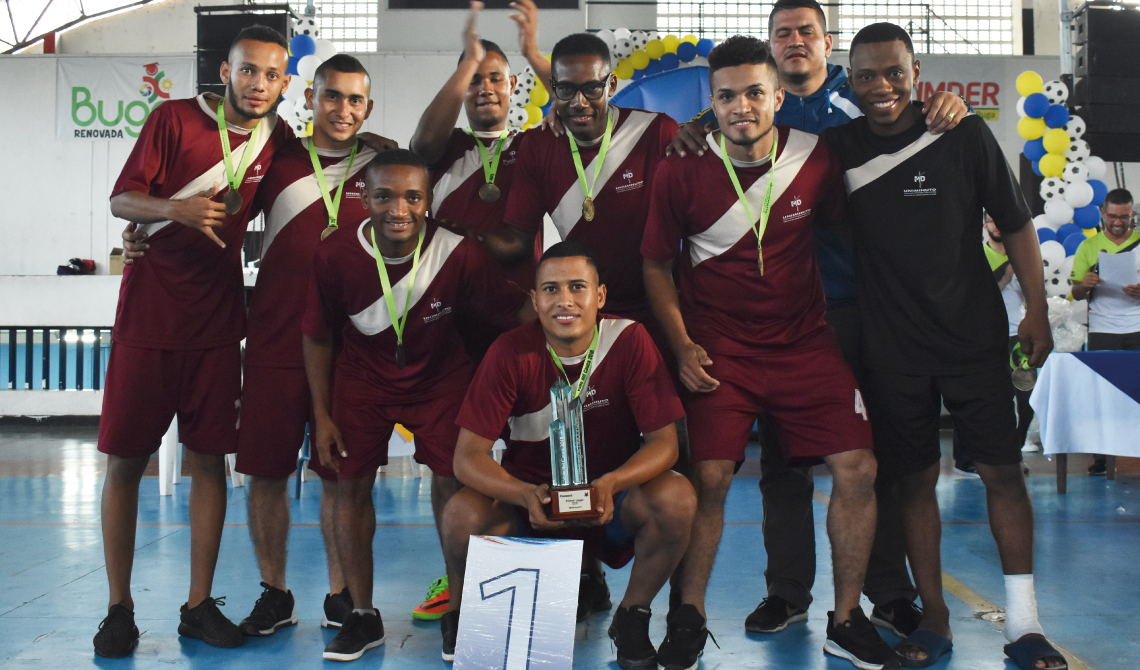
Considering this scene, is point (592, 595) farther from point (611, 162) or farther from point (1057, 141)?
point (1057, 141)

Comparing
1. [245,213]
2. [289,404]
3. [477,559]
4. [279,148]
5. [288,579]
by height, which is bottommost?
[288,579]

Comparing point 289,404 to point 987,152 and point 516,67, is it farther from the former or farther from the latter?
point 516,67

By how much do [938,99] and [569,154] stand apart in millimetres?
1150

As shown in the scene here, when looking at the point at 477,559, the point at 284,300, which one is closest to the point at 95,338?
the point at 284,300

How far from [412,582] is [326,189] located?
1623 mm

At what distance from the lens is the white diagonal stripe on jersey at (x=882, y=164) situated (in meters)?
2.80

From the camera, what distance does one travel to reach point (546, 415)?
9.11ft

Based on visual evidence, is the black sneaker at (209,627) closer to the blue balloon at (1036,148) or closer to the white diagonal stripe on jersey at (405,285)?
the white diagonal stripe on jersey at (405,285)

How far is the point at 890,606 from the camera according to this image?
3088 millimetres

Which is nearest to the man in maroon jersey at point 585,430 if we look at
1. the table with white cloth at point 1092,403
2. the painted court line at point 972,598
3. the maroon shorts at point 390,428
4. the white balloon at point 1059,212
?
the maroon shorts at point 390,428

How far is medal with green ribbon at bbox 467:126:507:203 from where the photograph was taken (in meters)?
3.34

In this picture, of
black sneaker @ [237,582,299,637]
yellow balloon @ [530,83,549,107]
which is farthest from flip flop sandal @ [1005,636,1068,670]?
yellow balloon @ [530,83,549,107]

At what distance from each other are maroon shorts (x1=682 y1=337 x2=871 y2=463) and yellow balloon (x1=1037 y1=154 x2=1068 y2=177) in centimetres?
712

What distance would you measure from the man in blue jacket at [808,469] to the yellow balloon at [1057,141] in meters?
6.41
